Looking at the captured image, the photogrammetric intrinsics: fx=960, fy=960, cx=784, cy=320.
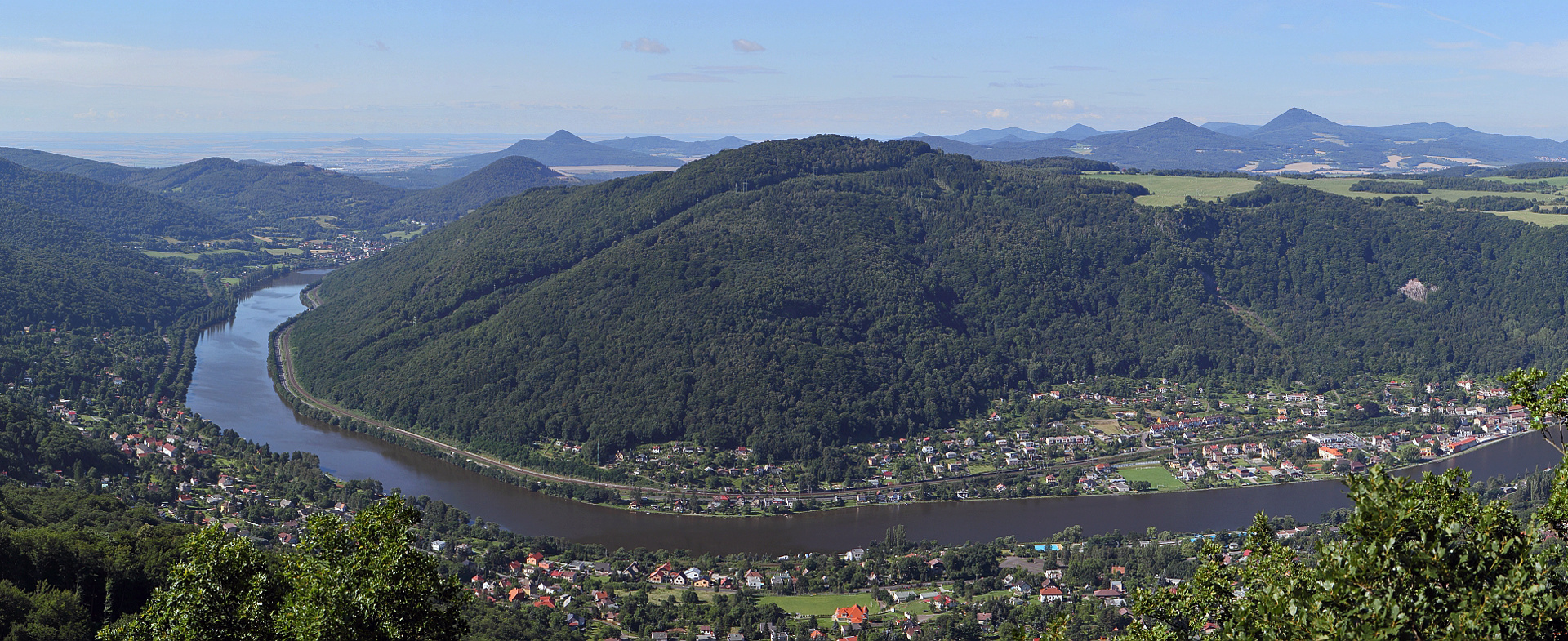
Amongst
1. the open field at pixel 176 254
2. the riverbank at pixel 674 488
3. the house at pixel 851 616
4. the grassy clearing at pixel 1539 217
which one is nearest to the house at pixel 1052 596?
the house at pixel 851 616

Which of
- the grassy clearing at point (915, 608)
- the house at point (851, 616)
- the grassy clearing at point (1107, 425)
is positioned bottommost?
the grassy clearing at point (915, 608)

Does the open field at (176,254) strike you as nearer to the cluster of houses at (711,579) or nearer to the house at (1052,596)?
the cluster of houses at (711,579)

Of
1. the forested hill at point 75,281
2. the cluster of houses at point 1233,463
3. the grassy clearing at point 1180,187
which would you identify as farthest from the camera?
the grassy clearing at point 1180,187

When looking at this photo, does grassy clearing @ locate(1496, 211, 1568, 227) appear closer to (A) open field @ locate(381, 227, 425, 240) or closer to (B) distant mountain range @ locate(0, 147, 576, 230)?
(A) open field @ locate(381, 227, 425, 240)

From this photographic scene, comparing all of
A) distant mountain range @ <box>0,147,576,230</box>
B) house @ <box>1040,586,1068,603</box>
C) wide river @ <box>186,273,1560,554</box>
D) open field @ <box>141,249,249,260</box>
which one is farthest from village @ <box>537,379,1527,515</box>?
distant mountain range @ <box>0,147,576,230</box>

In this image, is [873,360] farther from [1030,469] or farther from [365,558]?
[365,558]

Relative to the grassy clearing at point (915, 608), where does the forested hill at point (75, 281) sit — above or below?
above

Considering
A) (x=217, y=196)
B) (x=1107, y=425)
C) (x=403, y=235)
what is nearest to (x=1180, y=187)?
(x=1107, y=425)

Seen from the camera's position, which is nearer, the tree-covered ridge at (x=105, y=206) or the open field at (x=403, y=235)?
the tree-covered ridge at (x=105, y=206)
